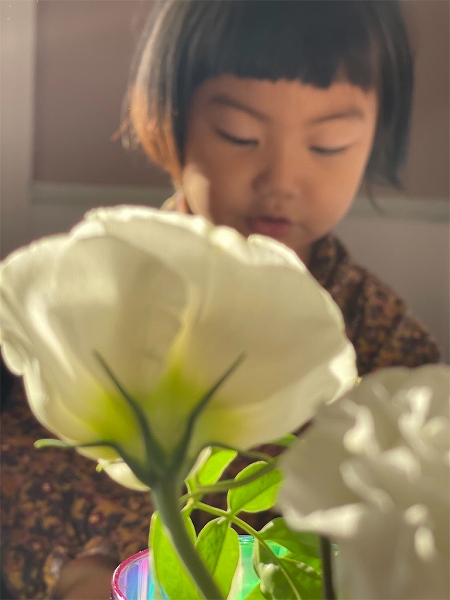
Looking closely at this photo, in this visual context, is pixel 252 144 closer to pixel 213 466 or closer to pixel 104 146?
pixel 104 146

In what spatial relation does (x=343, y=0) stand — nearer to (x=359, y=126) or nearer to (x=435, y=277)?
(x=359, y=126)

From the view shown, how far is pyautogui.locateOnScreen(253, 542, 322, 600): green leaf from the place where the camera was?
16 cm

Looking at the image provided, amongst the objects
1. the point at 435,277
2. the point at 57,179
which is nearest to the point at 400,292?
the point at 435,277

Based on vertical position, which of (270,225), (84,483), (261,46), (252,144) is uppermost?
(261,46)

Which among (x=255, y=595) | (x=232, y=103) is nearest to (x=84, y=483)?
(x=232, y=103)

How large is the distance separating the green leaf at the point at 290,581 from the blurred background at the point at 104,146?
796 millimetres

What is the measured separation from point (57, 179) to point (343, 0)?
441 millimetres

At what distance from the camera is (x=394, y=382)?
0.42ft

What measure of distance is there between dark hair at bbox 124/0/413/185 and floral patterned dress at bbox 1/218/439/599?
23 centimetres

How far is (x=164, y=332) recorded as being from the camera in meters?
0.13

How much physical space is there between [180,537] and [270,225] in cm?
80

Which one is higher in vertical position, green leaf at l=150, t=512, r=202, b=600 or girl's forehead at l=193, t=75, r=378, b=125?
girl's forehead at l=193, t=75, r=378, b=125

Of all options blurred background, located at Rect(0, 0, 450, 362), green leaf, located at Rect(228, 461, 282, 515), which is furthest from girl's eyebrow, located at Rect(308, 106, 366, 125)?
green leaf, located at Rect(228, 461, 282, 515)

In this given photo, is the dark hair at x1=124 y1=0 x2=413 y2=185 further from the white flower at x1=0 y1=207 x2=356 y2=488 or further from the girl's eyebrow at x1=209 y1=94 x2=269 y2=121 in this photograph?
the white flower at x1=0 y1=207 x2=356 y2=488
